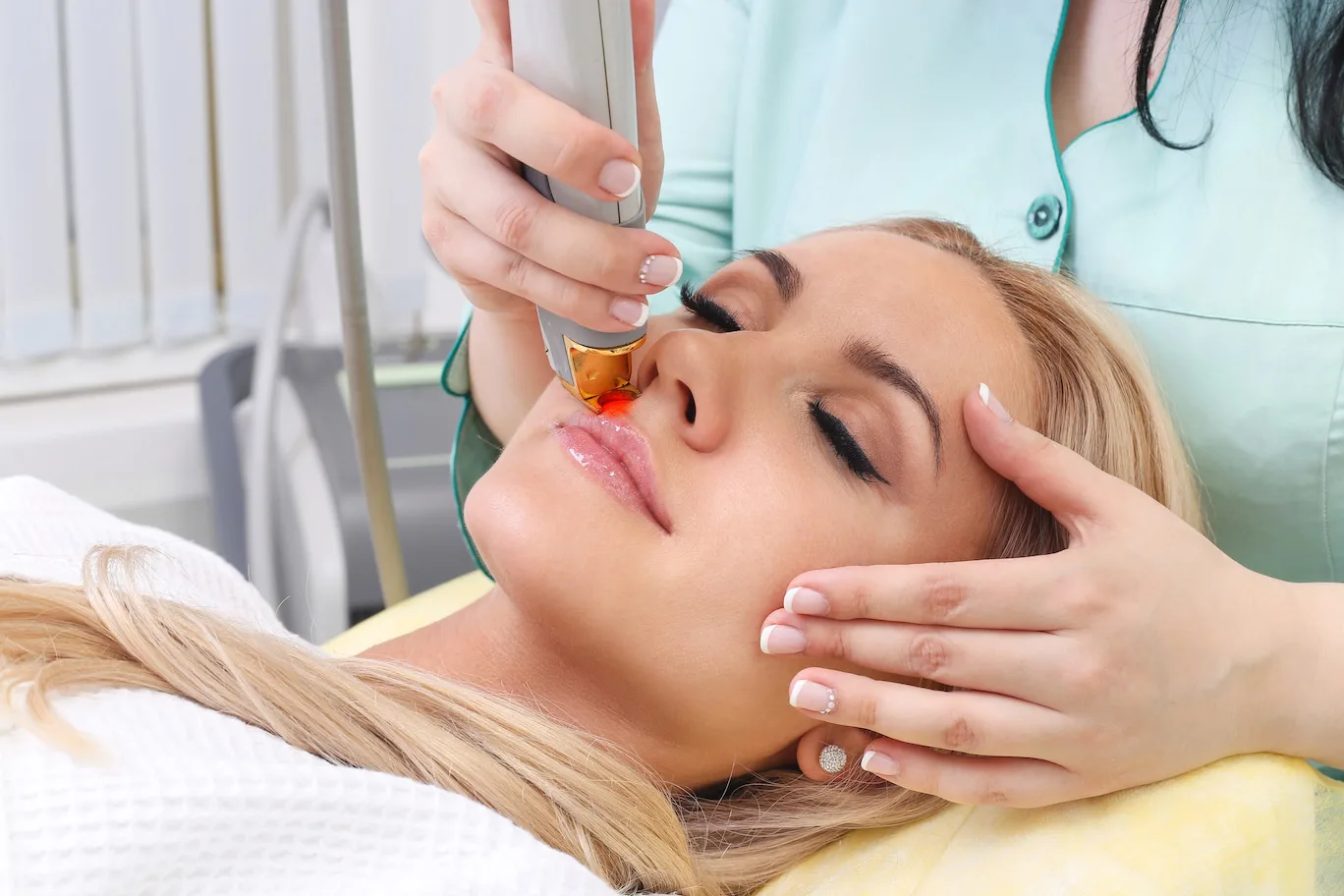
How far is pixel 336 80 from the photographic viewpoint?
1.11 m

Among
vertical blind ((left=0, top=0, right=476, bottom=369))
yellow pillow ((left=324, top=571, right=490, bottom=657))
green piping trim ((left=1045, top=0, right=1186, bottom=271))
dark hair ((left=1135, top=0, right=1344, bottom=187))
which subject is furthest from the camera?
vertical blind ((left=0, top=0, right=476, bottom=369))

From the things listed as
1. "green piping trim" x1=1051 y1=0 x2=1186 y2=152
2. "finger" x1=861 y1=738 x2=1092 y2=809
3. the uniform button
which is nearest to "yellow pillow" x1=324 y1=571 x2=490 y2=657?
"finger" x1=861 y1=738 x2=1092 y2=809

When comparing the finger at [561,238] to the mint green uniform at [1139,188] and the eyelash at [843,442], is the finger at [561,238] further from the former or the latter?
the mint green uniform at [1139,188]

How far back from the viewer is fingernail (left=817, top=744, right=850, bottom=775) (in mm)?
933

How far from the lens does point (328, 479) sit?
1769 mm

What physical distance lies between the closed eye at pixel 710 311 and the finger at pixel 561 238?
0.57 feet

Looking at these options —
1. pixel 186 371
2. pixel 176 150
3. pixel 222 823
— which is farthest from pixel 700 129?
pixel 186 371

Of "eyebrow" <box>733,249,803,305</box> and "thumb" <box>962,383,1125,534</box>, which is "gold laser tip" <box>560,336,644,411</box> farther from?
"thumb" <box>962,383,1125,534</box>

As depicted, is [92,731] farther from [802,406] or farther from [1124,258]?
[1124,258]

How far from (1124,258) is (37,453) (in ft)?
5.61

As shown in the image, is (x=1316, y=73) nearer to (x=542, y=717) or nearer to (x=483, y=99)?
(x=483, y=99)

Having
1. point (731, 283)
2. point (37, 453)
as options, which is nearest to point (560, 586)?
point (731, 283)

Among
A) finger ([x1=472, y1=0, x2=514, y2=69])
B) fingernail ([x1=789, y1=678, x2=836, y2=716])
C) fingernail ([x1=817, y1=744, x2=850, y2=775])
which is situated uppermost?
finger ([x1=472, y1=0, x2=514, y2=69])

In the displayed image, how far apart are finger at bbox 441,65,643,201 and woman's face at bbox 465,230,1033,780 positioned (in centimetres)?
17
